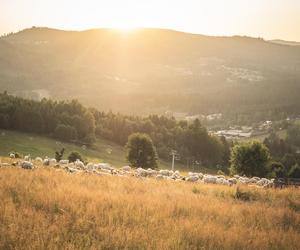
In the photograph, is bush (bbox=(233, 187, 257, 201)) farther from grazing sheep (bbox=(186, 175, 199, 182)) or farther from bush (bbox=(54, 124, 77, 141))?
bush (bbox=(54, 124, 77, 141))

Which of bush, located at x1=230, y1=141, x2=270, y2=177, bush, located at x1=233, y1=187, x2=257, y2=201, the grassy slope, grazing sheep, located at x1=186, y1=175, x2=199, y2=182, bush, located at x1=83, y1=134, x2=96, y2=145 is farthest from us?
bush, located at x1=83, y1=134, x2=96, y2=145

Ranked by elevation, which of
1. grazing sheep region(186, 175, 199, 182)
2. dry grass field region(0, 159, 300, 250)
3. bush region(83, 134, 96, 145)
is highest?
dry grass field region(0, 159, 300, 250)

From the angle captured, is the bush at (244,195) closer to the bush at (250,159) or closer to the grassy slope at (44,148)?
the bush at (250,159)

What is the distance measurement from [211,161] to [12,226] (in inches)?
5519

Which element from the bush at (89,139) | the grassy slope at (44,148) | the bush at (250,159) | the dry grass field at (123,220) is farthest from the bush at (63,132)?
the dry grass field at (123,220)

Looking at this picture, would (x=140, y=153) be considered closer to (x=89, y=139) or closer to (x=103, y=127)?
(x=89, y=139)

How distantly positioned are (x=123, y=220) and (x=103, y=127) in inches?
5814

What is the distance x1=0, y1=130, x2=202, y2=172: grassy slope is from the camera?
9788cm

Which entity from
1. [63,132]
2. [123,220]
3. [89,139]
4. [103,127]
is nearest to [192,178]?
[123,220]

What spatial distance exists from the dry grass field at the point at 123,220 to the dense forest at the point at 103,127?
107 meters

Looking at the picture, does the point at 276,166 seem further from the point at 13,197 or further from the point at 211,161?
the point at 13,197

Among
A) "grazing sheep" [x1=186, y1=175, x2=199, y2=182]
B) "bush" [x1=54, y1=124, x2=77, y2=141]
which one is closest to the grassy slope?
"bush" [x1=54, y1=124, x2=77, y2=141]

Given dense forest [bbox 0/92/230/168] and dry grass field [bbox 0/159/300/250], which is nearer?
dry grass field [bbox 0/159/300/250]

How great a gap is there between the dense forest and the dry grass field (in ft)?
351
